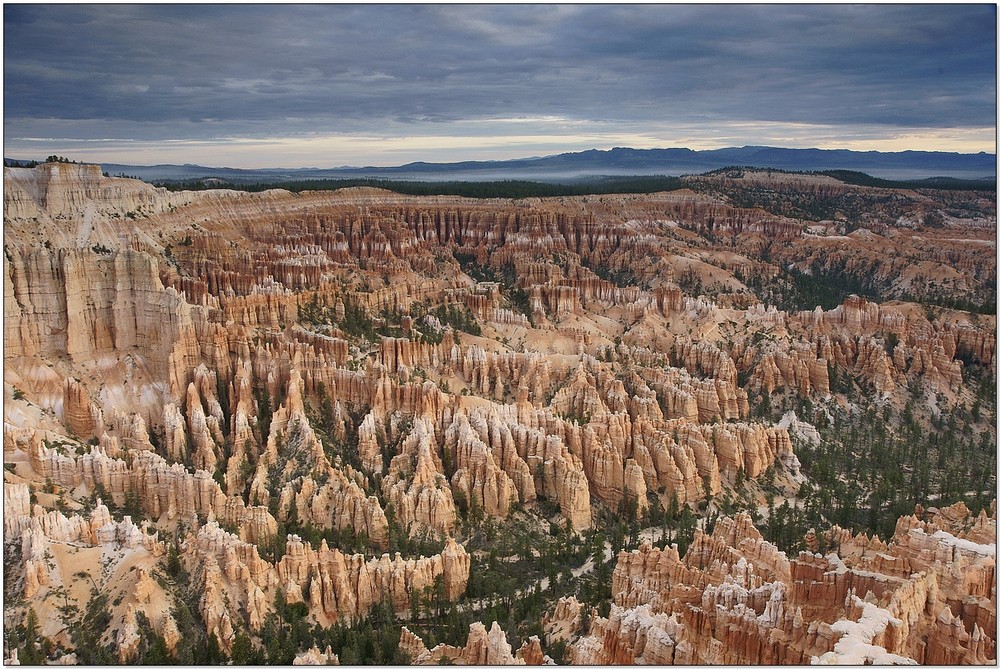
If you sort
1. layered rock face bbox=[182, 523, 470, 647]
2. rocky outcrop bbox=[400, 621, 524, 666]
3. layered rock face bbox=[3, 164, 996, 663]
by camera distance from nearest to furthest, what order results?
rocky outcrop bbox=[400, 621, 524, 666] → layered rock face bbox=[182, 523, 470, 647] → layered rock face bbox=[3, 164, 996, 663]

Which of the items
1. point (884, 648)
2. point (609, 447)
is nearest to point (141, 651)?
point (884, 648)

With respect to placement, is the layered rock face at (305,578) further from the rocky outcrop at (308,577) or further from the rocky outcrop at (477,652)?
the rocky outcrop at (477,652)

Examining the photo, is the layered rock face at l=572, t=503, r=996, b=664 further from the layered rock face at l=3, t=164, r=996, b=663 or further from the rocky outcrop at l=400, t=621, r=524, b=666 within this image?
the rocky outcrop at l=400, t=621, r=524, b=666

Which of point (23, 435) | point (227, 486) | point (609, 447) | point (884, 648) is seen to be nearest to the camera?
point (884, 648)

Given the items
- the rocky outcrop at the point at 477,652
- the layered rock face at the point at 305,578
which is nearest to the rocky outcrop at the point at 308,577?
the layered rock face at the point at 305,578

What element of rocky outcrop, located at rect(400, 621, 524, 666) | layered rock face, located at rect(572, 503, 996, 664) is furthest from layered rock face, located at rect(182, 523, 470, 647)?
layered rock face, located at rect(572, 503, 996, 664)

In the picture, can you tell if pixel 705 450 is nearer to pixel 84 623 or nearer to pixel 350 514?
pixel 350 514
